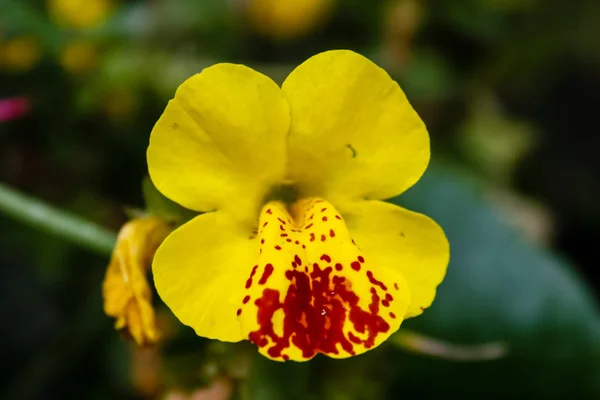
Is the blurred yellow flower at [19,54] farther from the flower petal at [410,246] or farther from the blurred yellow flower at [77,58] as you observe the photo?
the flower petal at [410,246]

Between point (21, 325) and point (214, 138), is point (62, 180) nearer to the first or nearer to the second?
point (21, 325)

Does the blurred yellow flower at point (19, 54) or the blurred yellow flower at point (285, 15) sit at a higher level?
the blurred yellow flower at point (19, 54)

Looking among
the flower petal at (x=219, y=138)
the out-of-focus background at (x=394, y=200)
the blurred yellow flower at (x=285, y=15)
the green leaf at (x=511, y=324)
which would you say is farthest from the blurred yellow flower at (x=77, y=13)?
the flower petal at (x=219, y=138)

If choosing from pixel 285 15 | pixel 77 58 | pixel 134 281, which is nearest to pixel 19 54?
pixel 77 58

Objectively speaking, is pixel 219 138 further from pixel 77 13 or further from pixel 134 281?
pixel 77 13

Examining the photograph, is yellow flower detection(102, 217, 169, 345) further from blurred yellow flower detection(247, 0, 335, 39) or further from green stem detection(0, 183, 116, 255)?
blurred yellow flower detection(247, 0, 335, 39)

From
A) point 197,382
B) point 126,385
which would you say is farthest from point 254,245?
point 126,385
